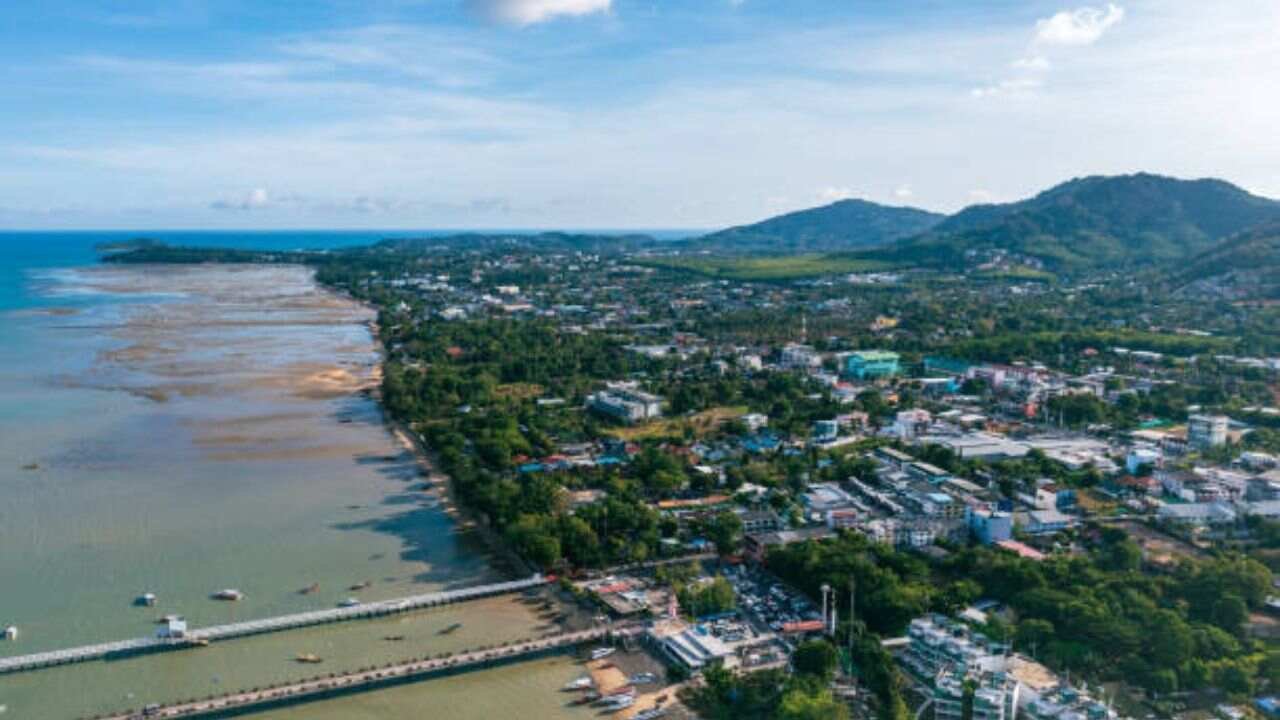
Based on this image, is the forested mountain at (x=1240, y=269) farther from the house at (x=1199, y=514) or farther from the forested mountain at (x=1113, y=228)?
the house at (x=1199, y=514)

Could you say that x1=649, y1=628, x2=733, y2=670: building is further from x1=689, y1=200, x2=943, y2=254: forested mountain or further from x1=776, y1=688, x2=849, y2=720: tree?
x1=689, y1=200, x2=943, y2=254: forested mountain

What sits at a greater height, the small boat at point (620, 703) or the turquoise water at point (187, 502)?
the turquoise water at point (187, 502)

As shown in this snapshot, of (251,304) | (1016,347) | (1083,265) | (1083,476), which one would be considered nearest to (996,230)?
(1083,265)

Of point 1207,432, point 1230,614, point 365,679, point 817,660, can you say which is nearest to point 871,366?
point 1207,432

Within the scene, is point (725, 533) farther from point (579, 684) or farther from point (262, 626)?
point (262, 626)

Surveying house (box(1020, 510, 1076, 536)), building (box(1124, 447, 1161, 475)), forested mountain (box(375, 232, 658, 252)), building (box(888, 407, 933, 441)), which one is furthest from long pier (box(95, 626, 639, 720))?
forested mountain (box(375, 232, 658, 252))

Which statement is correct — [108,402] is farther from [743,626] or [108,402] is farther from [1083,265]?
[1083,265]

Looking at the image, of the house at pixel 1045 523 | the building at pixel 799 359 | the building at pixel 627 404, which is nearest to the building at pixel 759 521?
the house at pixel 1045 523
